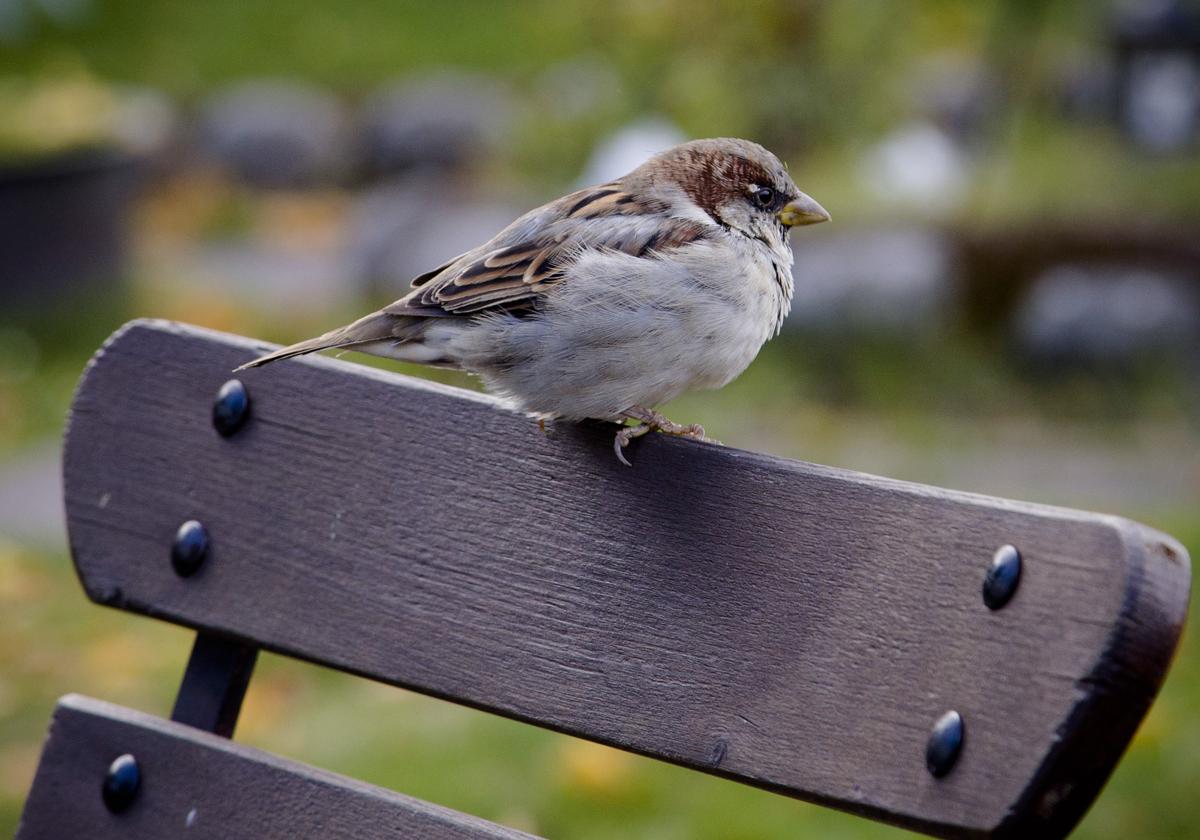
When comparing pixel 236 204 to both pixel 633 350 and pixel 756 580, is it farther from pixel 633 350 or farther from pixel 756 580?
pixel 756 580

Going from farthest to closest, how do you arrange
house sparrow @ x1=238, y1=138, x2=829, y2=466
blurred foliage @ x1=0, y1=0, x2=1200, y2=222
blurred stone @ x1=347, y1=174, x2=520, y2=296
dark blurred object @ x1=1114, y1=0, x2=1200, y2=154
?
1. dark blurred object @ x1=1114, y1=0, x2=1200, y2=154
2. blurred stone @ x1=347, y1=174, x2=520, y2=296
3. blurred foliage @ x1=0, y1=0, x2=1200, y2=222
4. house sparrow @ x1=238, y1=138, x2=829, y2=466

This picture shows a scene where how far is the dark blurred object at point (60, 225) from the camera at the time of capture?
8.50m

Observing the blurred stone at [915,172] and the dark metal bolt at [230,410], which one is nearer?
the dark metal bolt at [230,410]

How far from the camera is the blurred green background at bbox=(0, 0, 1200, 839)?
3.88 metres

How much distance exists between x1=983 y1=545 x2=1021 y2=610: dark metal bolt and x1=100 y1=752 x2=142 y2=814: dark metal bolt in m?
1.01

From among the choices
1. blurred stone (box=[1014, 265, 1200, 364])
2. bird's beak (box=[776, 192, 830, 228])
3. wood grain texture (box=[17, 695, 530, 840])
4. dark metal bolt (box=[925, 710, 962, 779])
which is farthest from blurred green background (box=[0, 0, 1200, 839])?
dark metal bolt (box=[925, 710, 962, 779])

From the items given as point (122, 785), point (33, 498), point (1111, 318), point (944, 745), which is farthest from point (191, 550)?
point (1111, 318)

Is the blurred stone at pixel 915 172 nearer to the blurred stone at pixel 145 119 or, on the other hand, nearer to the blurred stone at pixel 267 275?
the blurred stone at pixel 267 275

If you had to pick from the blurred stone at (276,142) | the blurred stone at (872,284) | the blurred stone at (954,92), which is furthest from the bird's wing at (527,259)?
the blurred stone at (276,142)

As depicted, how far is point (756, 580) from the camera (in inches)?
59.5

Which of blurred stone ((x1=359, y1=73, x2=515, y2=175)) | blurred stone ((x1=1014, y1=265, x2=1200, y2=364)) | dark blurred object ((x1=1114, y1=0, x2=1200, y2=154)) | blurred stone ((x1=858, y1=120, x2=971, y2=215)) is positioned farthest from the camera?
blurred stone ((x1=359, y1=73, x2=515, y2=175))

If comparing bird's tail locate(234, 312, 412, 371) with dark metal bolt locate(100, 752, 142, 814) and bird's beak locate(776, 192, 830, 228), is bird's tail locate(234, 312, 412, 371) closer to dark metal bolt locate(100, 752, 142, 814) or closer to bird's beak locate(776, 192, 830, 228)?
dark metal bolt locate(100, 752, 142, 814)

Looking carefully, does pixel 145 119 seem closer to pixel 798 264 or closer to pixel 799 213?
pixel 798 264

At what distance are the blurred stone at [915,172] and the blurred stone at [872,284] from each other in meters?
0.43
